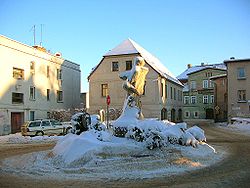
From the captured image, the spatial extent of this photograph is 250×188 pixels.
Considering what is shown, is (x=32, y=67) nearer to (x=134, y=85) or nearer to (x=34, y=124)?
(x=34, y=124)

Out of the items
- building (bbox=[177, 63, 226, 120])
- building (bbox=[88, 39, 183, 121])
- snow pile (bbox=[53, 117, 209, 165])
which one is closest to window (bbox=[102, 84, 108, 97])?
building (bbox=[88, 39, 183, 121])

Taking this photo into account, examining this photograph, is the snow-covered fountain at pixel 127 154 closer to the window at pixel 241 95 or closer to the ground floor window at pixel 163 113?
the ground floor window at pixel 163 113

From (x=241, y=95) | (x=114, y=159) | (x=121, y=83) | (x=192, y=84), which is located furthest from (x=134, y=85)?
(x=192, y=84)

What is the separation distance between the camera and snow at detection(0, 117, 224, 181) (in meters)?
9.23

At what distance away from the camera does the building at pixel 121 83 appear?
35.1 meters

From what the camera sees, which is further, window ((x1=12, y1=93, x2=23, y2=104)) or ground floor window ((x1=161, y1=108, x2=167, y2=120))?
ground floor window ((x1=161, y1=108, x2=167, y2=120))

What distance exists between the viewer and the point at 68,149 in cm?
1105

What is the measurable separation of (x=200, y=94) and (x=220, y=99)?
10163mm

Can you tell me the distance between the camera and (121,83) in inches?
1442

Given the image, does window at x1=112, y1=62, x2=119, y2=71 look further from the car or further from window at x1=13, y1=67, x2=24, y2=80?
the car

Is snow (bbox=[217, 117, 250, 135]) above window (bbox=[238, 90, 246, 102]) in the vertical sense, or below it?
below

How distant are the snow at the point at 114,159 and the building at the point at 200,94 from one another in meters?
52.9

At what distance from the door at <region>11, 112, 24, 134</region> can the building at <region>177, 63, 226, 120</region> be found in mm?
42334

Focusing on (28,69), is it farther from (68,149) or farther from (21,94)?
(68,149)
